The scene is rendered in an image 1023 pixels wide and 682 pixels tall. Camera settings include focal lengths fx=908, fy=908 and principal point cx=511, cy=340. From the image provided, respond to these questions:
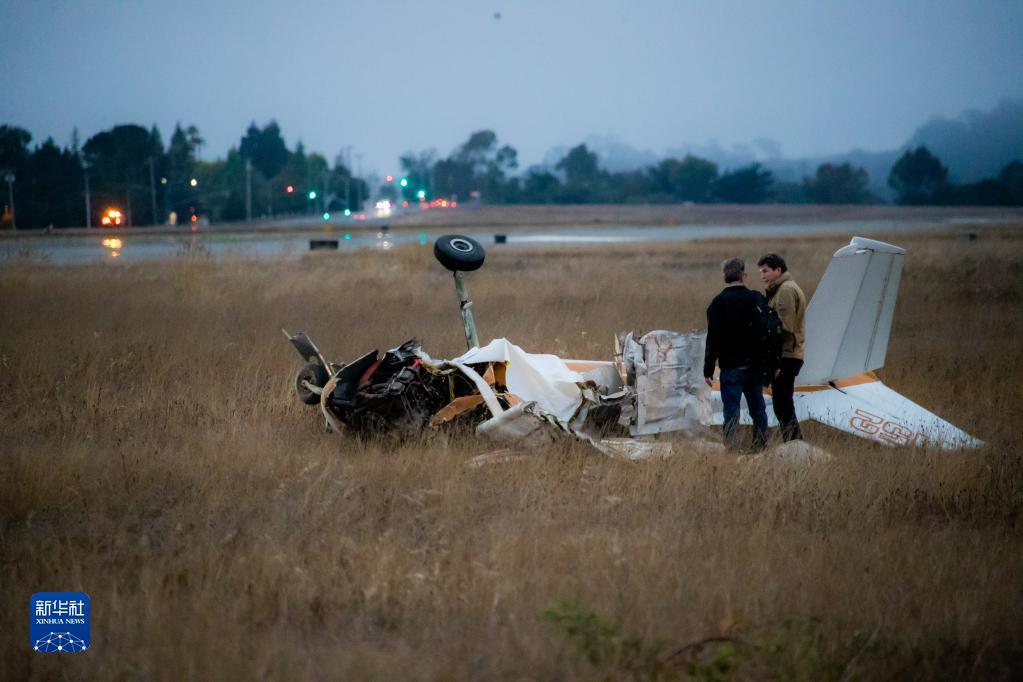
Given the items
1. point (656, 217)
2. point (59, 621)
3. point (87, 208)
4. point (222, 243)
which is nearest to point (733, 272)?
point (59, 621)

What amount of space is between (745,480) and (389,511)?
8.14 ft

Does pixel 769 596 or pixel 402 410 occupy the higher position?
pixel 402 410

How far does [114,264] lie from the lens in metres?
25.2

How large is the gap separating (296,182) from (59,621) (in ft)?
431

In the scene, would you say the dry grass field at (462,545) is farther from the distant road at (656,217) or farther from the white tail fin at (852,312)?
the distant road at (656,217)

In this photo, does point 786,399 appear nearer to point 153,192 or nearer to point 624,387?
point 624,387

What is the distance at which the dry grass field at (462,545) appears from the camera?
392cm

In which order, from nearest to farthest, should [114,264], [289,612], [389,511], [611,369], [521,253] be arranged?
[289,612], [389,511], [611,369], [114,264], [521,253]

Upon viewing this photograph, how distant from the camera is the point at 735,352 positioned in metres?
7.22

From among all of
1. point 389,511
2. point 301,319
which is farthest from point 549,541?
point 301,319

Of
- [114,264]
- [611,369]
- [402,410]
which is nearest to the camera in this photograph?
[402,410]

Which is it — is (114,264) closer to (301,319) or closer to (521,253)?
(301,319)

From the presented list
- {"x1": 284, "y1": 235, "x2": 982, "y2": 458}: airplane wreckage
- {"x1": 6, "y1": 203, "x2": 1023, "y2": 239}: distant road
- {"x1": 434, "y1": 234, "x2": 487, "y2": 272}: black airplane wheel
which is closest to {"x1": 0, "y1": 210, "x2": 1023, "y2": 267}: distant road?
{"x1": 6, "y1": 203, "x2": 1023, "y2": 239}: distant road

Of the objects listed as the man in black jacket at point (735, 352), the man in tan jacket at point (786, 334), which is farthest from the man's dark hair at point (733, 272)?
the man in tan jacket at point (786, 334)
